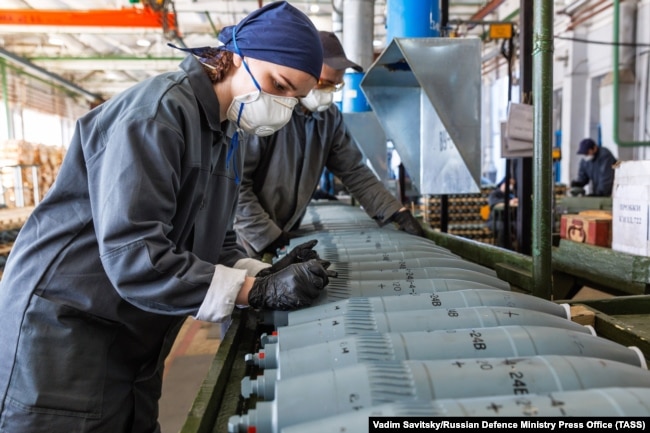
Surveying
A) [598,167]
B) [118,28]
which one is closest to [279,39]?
[118,28]

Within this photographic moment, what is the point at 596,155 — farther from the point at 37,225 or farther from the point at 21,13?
the point at 21,13

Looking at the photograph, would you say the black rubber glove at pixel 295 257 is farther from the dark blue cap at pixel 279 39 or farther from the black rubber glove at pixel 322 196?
the black rubber glove at pixel 322 196

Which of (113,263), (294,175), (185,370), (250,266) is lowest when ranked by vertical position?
(185,370)

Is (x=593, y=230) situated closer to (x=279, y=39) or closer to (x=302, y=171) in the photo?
(x=302, y=171)

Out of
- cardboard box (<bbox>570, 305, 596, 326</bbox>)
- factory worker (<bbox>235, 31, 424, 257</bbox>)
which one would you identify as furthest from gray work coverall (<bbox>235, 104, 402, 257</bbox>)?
cardboard box (<bbox>570, 305, 596, 326</bbox>)

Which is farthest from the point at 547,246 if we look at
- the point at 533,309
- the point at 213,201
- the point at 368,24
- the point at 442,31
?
the point at 368,24

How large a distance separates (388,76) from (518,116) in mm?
727

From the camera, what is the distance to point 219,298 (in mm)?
1120

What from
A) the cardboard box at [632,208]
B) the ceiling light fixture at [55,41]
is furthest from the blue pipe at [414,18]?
the ceiling light fixture at [55,41]

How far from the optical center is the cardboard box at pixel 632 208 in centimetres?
197

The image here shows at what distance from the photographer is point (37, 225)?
1.27m

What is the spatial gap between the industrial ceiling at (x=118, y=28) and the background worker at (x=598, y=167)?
2.30m

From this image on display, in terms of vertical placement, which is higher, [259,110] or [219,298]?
[259,110]

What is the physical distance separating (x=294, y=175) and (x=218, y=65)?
124cm
